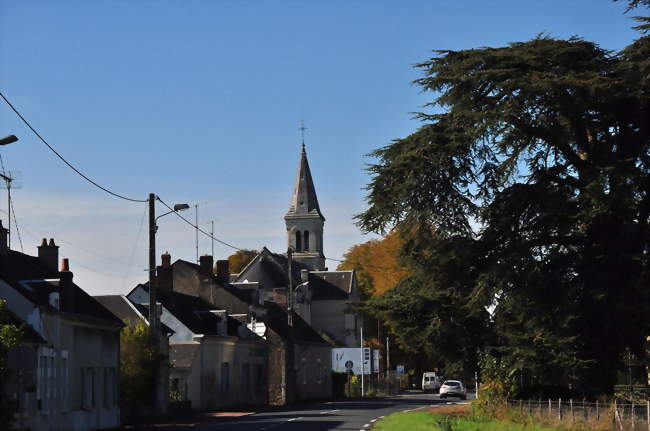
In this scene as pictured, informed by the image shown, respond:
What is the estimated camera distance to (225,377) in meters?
60.7

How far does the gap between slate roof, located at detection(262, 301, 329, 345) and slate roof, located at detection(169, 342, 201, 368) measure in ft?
39.4

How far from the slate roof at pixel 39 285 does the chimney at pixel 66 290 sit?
0.08 meters

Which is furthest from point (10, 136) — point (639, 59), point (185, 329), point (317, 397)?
point (317, 397)

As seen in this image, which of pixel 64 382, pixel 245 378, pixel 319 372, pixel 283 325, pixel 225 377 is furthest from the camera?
pixel 319 372

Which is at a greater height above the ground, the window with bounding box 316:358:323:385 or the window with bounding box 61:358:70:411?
the window with bounding box 61:358:70:411

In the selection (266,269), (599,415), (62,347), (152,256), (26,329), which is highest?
(266,269)

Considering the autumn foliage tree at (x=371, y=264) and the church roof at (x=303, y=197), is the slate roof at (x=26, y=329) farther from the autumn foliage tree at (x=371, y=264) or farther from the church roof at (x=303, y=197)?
the church roof at (x=303, y=197)

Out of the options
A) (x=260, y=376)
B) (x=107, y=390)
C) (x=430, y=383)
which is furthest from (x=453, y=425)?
(x=430, y=383)

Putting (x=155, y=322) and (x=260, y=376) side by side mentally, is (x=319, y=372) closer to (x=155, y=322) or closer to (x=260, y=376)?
(x=260, y=376)

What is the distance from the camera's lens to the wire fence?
2470cm

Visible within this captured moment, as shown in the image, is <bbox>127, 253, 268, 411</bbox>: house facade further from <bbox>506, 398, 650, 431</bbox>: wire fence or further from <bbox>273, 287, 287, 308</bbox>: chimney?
<bbox>506, 398, 650, 431</bbox>: wire fence

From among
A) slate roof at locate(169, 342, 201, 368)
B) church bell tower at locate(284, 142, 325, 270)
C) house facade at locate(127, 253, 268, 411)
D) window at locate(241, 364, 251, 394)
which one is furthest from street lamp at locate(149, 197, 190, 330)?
church bell tower at locate(284, 142, 325, 270)

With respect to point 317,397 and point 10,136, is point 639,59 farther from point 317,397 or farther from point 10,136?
point 317,397

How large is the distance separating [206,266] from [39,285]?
3456cm
